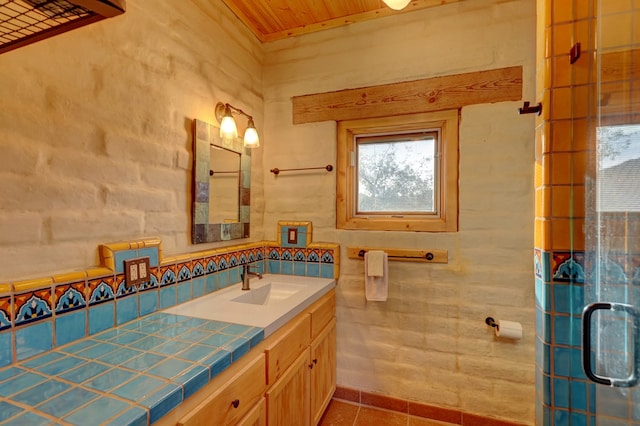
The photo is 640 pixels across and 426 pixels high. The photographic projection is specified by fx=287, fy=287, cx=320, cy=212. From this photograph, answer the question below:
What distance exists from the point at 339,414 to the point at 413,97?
204cm

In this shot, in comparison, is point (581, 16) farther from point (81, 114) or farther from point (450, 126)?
point (81, 114)

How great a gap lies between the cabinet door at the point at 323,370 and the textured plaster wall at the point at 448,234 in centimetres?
10

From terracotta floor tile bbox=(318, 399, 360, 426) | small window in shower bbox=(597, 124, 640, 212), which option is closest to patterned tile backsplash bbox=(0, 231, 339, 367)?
terracotta floor tile bbox=(318, 399, 360, 426)

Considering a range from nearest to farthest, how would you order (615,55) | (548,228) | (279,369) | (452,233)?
1. (615,55)
2. (548,228)
3. (279,369)
4. (452,233)

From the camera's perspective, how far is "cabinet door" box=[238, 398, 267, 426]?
38.5 inches

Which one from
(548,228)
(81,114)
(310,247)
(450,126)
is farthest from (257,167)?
(548,228)

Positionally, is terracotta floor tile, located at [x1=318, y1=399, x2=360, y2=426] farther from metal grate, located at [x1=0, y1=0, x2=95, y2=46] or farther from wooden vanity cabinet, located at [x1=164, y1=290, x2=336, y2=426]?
metal grate, located at [x1=0, y1=0, x2=95, y2=46]

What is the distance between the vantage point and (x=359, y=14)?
1.85 meters

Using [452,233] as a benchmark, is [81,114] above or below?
above

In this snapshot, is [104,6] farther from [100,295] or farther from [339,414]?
[339,414]

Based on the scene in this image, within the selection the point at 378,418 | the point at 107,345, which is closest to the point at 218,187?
the point at 107,345

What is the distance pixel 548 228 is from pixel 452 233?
82 centimetres

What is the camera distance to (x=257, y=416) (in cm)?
104

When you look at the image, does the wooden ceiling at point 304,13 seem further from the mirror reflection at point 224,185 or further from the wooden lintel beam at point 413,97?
the mirror reflection at point 224,185
